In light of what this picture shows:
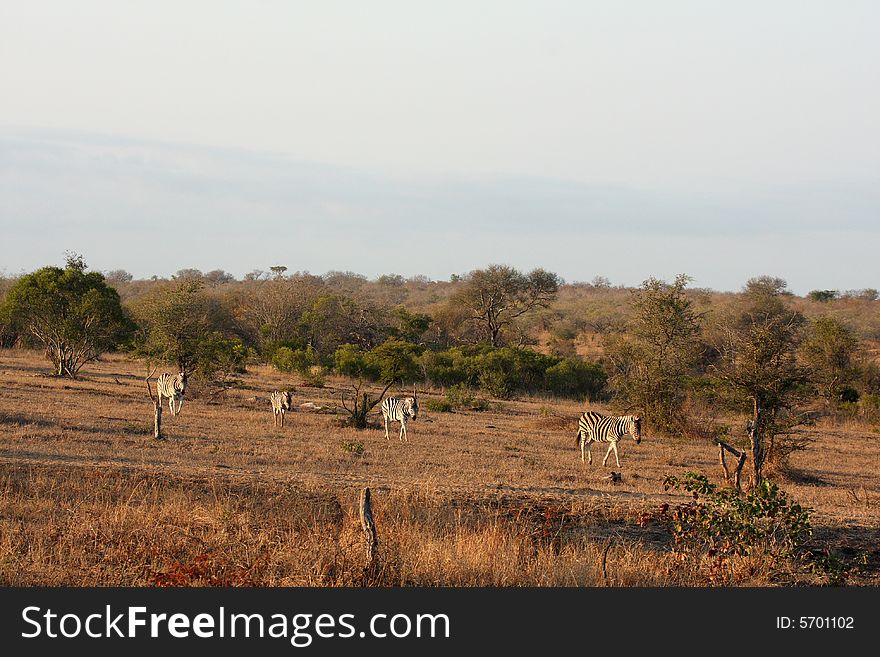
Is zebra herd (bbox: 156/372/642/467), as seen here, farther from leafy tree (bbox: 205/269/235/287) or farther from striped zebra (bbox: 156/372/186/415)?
leafy tree (bbox: 205/269/235/287)

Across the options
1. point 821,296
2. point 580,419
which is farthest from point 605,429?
point 821,296

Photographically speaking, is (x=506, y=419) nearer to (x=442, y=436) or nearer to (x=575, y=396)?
(x=442, y=436)

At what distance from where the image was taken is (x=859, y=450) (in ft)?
82.5

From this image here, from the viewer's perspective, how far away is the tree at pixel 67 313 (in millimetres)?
31797

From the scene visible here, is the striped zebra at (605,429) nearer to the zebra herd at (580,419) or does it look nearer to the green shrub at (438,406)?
the zebra herd at (580,419)

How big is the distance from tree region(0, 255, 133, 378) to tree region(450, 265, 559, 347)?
30.0 metres

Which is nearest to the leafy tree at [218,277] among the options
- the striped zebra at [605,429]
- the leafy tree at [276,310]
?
the leafy tree at [276,310]

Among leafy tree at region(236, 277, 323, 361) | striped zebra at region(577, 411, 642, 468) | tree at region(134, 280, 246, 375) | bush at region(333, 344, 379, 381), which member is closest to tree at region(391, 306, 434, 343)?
leafy tree at region(236, 277, 323, 361)

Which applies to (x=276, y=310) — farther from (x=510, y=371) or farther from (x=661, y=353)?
(x=661, y=353)

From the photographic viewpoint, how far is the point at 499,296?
59156 millimetres

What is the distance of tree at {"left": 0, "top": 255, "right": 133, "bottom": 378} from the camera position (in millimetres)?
31797

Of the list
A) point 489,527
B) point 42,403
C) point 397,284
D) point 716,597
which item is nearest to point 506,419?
point 42,403

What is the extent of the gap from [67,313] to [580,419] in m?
21.3

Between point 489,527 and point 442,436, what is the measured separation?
13215mm
